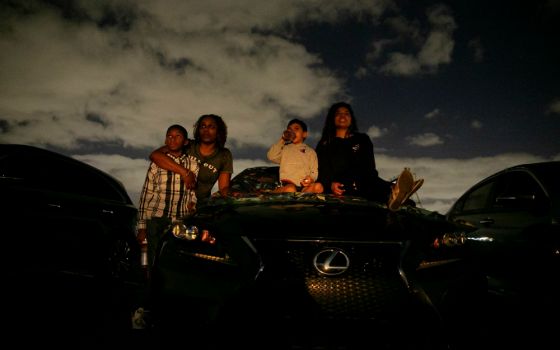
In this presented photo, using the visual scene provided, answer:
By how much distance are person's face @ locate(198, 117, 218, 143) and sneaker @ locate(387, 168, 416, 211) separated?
2277 millimetres

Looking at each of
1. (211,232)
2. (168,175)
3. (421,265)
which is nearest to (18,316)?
(168,175)

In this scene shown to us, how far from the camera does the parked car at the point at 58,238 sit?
4.03m

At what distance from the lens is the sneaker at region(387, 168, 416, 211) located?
9.03 ft

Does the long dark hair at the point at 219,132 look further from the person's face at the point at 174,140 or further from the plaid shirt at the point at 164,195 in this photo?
the plaid shirt at the point at 164,195

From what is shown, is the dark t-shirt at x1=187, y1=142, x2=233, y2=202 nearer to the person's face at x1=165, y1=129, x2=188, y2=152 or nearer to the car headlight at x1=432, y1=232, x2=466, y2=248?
the person's face at x1=165, y1=129, x2=188, y2=152

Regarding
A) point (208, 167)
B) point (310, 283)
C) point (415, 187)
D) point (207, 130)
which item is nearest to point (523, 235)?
point (415, 187)

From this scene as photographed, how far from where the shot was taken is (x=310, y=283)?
1869 millimetres

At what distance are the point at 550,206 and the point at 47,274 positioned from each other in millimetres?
4780

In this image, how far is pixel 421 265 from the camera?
2.00 metres

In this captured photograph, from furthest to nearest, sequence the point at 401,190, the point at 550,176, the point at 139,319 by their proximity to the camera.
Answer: the point at 550,176 < the point at 401,190 < the point at 139,319

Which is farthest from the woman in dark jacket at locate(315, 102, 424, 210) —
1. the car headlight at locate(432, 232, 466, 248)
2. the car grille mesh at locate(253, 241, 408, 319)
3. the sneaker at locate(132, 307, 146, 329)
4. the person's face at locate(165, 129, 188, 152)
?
the sneaker at locate(132, 307, 146, 329)

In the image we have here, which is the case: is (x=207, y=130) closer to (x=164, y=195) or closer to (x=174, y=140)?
(x=174, y=140)

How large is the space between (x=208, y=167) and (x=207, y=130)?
0.39m

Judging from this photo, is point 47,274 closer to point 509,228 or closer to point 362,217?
point 362,217
